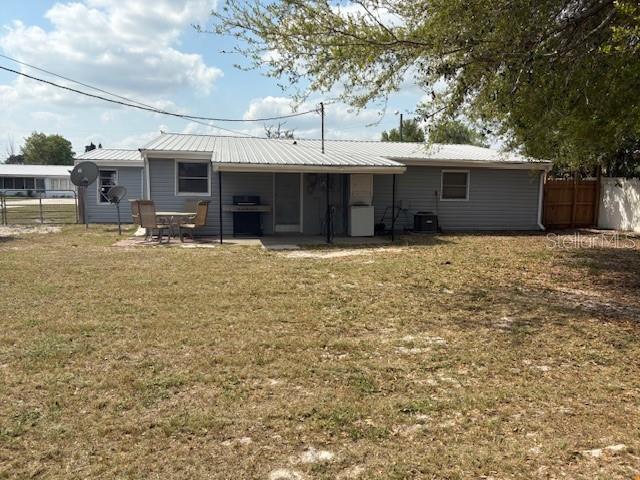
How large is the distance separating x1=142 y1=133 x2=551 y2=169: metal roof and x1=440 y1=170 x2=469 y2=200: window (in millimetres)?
555

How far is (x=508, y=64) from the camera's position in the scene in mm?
6344

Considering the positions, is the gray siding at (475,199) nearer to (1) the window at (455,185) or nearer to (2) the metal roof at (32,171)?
(1) the window at (455,185)

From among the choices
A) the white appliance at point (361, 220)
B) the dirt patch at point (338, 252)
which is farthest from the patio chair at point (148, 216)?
the white appliance at point (361, 220)

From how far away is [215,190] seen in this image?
14609 mm

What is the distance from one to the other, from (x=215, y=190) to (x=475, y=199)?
27.3 feet

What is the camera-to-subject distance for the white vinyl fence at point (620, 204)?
16266 mm

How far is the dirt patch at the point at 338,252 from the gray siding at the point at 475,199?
4.16 meters

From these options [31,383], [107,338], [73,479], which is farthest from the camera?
[107,338]

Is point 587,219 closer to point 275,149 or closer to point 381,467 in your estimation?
point 275,149

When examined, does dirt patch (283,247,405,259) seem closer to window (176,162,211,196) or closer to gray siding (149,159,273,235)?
gray siding (149,159,273,235)

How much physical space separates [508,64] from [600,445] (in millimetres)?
4814

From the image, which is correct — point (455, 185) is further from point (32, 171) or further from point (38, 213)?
point (32, 171)

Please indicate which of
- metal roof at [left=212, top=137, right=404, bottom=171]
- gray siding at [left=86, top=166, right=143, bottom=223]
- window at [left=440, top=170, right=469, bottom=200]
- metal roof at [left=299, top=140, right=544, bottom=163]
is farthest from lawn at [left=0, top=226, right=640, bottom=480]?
gray siding at [left=86, top=166, right=143, bottom=223]

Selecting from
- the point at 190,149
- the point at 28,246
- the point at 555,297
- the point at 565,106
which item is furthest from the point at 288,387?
the point at 190,149
